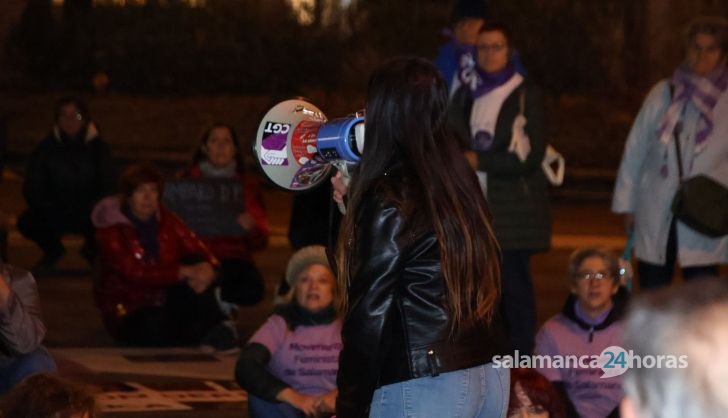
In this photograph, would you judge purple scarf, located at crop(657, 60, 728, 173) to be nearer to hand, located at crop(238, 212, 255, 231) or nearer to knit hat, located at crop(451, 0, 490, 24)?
knit hat, located at crop(451, 0, 490, 24)

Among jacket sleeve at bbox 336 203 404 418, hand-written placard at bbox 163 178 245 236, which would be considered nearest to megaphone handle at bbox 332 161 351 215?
jacket sleeve at bbox 336 203 404 418

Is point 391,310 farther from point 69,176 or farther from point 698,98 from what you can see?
point 69,176

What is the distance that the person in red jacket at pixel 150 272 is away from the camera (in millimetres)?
8516

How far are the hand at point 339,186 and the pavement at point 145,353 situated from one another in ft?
3.68

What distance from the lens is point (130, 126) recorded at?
27.1m

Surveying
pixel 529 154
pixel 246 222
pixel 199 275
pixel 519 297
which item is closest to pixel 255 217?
pixel 246 222

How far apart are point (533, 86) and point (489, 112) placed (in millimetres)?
296

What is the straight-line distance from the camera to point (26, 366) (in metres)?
5.59

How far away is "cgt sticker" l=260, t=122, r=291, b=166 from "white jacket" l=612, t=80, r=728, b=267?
3.51m

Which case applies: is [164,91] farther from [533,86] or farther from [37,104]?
[533,86]

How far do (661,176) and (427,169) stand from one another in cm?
379

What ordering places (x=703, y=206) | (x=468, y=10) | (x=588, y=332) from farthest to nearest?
(x=468, y=10) < (x=703, y=206) < (x=588, y=332)

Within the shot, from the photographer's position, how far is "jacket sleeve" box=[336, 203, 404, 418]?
371 centimetres

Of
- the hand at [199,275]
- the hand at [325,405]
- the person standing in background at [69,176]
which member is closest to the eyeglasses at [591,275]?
the hand at [325,405]
